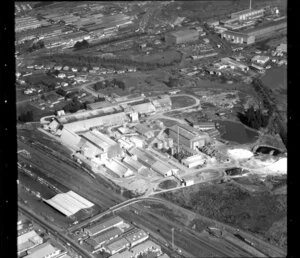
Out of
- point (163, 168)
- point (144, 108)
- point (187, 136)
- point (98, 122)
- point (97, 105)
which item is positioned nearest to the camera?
point (163, 168)

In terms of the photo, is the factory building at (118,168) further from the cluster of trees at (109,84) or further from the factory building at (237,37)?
the factory building at (237,37)

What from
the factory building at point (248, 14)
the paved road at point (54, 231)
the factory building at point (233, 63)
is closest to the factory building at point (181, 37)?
the factory building at point (248, 14)

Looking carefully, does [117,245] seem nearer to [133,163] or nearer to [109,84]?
[133,163]

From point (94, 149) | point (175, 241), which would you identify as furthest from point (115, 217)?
point (94, 149)

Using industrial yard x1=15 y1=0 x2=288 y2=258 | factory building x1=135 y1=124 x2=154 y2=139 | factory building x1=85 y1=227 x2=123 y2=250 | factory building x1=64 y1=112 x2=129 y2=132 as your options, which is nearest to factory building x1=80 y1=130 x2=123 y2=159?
industrial yard x1=15 y1=0 x2=288 y2=258

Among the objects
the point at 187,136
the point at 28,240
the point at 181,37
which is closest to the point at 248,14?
the point at 181,37
